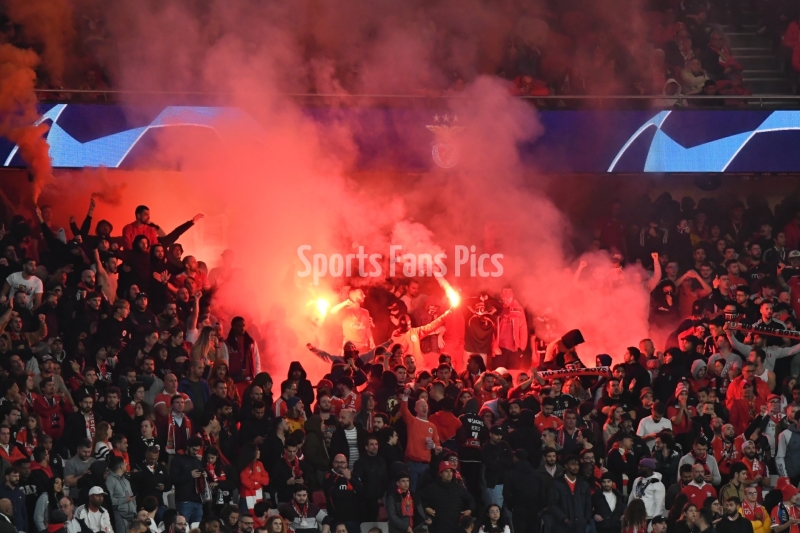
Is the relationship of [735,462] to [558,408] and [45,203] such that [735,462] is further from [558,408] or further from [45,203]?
[45,203]

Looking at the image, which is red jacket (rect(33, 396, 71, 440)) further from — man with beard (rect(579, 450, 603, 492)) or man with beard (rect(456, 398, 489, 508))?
man with beard (rect(579, 450, 603, 492))

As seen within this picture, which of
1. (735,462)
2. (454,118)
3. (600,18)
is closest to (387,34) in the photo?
(454,118)

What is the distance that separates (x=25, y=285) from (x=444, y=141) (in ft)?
15.2

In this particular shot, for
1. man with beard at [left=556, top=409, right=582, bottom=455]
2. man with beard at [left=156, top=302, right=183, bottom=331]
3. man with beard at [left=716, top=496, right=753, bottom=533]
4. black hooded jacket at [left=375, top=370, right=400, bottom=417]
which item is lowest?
man with beard at [left=716, top=496, right=753, bottom=533]

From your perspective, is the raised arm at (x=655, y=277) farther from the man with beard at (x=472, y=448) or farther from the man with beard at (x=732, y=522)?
the man with beard at (x=732, y=522)

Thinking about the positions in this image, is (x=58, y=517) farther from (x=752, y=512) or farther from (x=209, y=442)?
(x=752, y=512)

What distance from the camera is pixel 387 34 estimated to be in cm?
1545

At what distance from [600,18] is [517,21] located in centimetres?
100

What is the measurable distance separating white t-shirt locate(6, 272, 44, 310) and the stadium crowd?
0.02m

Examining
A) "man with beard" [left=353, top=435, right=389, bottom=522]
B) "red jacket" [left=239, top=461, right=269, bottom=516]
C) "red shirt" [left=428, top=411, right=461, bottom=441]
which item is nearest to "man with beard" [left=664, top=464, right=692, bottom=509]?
"red shirt" [left=428, top=411, right=461, bottom=441]

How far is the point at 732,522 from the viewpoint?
10.5m

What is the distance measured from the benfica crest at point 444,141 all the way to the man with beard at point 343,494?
489 cm

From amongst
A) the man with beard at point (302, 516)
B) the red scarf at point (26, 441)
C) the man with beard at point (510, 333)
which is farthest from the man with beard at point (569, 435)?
the red scarf at point (26, 441)

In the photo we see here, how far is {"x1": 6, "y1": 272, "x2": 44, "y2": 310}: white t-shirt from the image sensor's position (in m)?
12.1
